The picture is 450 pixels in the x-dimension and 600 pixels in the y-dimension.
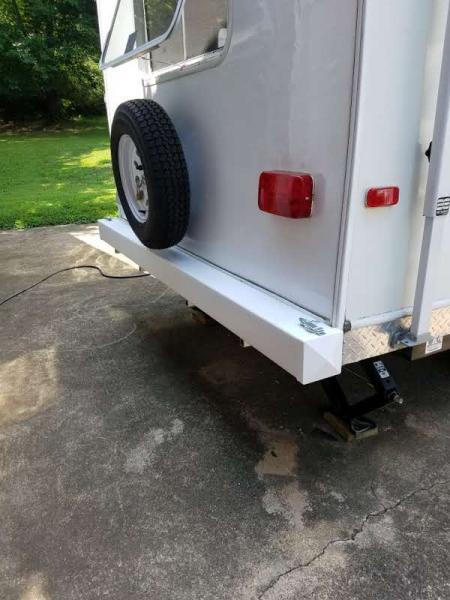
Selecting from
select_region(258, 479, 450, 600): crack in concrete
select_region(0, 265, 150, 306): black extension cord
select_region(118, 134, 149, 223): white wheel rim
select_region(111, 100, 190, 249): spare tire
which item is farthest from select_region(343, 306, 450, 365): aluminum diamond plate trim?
select_region(0, 265, 150, 306): black extension cord

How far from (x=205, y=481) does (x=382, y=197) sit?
1.45 meters

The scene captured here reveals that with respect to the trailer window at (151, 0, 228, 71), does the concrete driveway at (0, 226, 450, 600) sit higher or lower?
lower

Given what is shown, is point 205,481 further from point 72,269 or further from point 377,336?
point 72,269

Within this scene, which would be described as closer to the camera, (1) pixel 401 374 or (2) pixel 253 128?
(2) pixel 253 128

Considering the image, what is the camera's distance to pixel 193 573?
176 centimetres

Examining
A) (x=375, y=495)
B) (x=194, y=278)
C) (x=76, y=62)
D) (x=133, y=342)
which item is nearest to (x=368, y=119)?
(x=194, y=278)

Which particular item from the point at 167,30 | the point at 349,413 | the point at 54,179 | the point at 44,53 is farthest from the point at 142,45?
the point at 44,53

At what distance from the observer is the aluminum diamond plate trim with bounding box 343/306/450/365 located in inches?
68.9

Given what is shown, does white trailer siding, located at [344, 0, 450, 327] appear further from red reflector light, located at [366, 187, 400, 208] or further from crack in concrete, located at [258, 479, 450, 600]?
crack in concrete, located at [258, 479, 450, 600]

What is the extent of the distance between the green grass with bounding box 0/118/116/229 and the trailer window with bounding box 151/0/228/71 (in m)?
5.78

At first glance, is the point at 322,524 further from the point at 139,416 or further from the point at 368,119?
the point at 368,119

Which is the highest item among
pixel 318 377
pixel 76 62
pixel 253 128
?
pixel 76 62

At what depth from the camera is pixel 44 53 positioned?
895 inches

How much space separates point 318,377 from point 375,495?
754 mm
